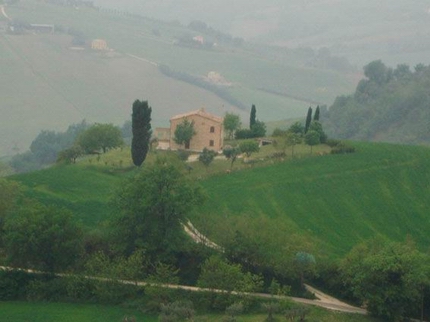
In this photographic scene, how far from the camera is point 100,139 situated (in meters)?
65.8

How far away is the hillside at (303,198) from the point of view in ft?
129

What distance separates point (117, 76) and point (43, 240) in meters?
106

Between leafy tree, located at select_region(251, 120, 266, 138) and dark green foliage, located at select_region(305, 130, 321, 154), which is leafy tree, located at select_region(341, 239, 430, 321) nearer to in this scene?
dark green foliage, located at select_region(305, 130, 321, 154)

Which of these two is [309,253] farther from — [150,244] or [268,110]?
[268,110]

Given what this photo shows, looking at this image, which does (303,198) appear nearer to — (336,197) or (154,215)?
(336,197)

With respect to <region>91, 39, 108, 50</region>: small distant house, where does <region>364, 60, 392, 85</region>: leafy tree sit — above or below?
below

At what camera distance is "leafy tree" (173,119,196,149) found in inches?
2345

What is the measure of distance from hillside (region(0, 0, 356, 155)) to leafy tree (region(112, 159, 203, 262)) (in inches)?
2670

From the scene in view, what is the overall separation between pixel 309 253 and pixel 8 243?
13.9 metres

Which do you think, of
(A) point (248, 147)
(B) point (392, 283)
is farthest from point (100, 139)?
(B) point (392, 283)

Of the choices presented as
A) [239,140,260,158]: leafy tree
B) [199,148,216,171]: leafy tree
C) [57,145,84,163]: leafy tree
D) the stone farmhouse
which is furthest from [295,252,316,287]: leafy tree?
[57,145,84,163]: leafy tree

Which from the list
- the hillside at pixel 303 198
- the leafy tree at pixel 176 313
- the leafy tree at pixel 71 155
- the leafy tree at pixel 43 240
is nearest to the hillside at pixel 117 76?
the leafy tree at pixel 71 155

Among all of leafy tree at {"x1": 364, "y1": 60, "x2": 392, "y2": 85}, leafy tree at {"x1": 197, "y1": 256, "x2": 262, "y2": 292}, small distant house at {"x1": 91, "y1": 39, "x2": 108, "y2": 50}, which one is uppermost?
small distant house at {"x1": 91, "y1": 39, "x2": 108, "y2": 50}

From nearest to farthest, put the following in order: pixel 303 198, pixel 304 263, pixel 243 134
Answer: pixel 304 263 → pixel 303 198 → pixel 243 134
